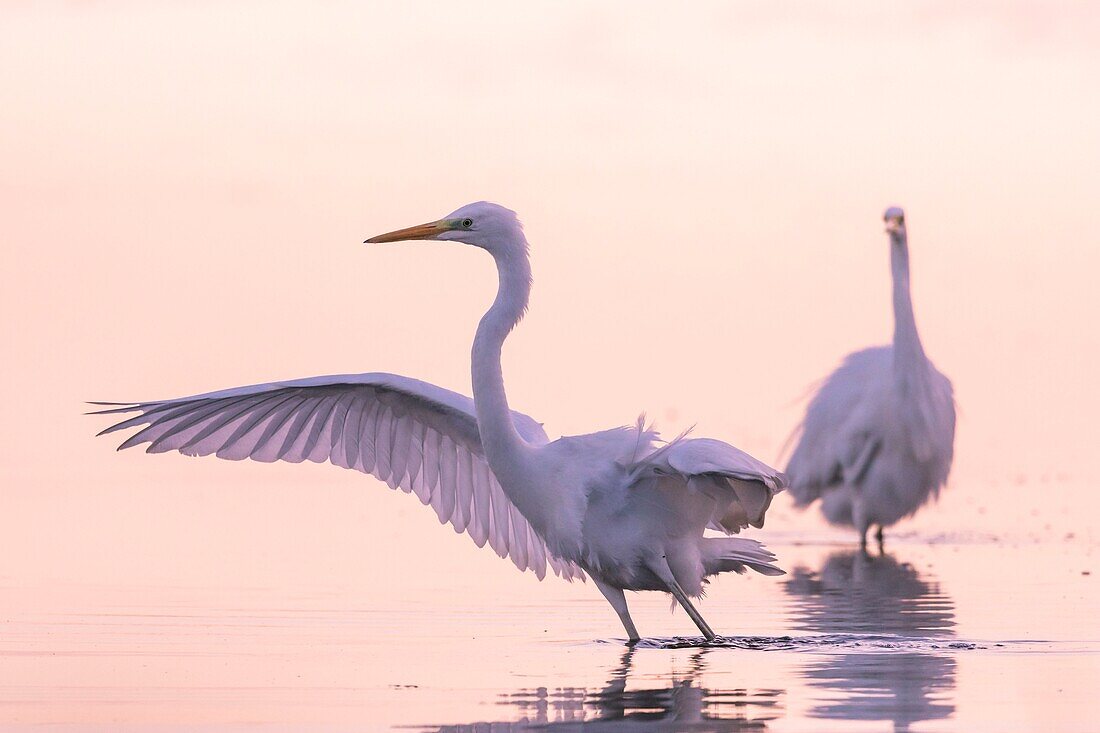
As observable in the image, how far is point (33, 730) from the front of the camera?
830cm

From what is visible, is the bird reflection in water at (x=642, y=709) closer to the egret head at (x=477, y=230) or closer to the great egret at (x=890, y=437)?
the egret head at (x=477, y=230)

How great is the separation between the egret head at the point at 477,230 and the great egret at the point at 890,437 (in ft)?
29.4

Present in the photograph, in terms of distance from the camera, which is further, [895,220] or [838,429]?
[838,429]

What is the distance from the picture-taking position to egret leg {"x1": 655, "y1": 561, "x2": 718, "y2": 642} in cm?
1139

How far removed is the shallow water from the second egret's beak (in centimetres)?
227

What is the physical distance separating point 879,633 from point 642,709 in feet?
11.2

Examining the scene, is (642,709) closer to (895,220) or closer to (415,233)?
(415,233)

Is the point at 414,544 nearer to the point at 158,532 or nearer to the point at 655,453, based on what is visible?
the point at 158,532

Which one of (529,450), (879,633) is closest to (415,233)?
(529,450)

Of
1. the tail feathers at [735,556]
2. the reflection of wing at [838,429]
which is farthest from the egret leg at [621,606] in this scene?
the reflection of wing at [838,429]

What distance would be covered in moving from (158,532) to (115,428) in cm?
774

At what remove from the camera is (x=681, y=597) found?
454 inches

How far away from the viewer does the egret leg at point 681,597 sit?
11.4 metres

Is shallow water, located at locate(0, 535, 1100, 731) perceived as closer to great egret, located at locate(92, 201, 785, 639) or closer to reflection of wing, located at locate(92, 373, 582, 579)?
great egret, located at locate(92, 201, 785, 639)
